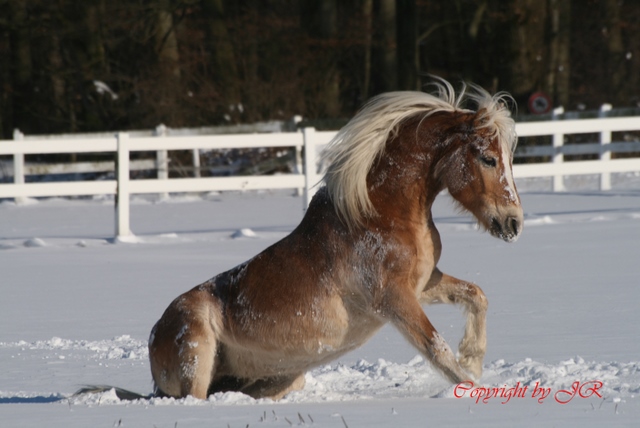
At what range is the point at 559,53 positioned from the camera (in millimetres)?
26094

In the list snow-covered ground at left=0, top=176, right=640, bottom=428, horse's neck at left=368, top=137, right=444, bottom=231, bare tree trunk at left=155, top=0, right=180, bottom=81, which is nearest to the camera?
snow-covered ground at left=0, top=176, right=640, bottom=428

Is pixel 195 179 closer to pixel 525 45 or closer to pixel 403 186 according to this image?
pixel 403 186

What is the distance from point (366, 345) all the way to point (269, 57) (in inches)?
781

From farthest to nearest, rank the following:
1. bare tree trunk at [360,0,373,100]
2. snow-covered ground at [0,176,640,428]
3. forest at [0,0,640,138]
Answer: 1. bare tree trunk at [360,0,373,100]
2. forest at [0,0,640,138]
3. snow-covered ground at [0,176,640,428]

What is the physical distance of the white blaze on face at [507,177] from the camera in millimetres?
4734

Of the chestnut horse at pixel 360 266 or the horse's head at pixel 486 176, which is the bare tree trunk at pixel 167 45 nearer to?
the chestnut horse at pixel 360 266

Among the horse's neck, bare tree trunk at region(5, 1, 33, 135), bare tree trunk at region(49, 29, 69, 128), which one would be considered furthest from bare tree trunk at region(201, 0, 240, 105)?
the horse's neck

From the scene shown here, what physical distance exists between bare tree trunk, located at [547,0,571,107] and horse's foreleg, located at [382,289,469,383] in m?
21.8

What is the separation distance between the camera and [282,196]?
1961 centimetres

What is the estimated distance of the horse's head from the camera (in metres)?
4.71

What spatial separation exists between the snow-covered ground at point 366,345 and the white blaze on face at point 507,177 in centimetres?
94

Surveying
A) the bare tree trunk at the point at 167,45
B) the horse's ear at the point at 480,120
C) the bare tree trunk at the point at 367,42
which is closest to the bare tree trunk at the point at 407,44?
the bare tree trunk at the point at 367,42

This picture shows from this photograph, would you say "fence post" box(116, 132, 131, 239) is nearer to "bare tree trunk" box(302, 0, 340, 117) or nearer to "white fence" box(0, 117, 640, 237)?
"white fence" box(0, 117, 640, 237)

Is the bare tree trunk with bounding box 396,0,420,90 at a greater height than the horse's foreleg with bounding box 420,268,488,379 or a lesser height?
greater
